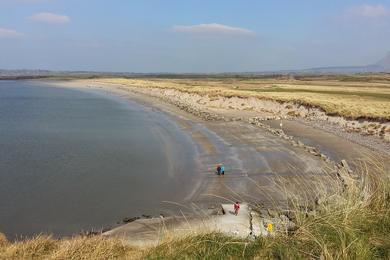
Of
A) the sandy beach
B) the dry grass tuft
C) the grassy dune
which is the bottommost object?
the sandy beach

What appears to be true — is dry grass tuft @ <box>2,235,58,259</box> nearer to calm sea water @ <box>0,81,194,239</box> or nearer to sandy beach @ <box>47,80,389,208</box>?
sandy beach @ <box>47,80,389,208</box>

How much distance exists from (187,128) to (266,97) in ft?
74.9

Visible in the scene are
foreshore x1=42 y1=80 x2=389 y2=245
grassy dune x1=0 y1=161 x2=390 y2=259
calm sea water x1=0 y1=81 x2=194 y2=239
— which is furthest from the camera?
foreshore x1=42 y1=80 x2=389 y2=245

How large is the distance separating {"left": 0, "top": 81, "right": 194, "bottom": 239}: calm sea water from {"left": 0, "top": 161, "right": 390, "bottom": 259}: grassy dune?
26.0ft

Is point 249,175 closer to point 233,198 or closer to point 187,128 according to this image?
point 233,198

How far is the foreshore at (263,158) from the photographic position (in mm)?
18000

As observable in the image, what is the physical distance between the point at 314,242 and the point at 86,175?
18.7m

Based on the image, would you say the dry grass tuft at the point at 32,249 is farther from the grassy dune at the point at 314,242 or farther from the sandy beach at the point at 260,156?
the sandy beach at the point at 260,156

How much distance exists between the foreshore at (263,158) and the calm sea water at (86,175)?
1.37 meters

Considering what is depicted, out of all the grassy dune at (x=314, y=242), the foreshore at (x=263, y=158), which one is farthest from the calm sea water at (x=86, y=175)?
the grassy dune at (x=314, y=242)

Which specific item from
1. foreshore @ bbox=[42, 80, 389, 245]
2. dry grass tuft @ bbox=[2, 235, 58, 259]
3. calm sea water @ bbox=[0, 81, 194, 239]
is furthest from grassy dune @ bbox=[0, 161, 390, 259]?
calm sea water @ bbox=[0, 81, 194, 239]

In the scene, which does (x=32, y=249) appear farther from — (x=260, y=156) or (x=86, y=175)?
Result: (x=260, y=156)

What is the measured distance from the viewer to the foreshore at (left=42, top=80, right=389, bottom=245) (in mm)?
18000

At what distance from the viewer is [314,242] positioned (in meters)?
6.08
